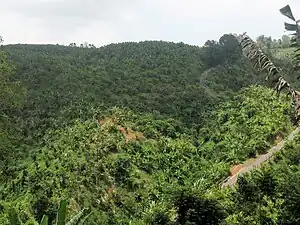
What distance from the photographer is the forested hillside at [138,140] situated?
842 inches

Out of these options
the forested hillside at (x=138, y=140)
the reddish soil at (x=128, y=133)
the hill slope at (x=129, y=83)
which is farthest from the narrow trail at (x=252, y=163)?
the hill slope at (x=129, y=83)

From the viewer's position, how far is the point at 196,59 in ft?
213

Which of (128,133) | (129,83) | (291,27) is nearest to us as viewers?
(291,27)

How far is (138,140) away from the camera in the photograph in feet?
123

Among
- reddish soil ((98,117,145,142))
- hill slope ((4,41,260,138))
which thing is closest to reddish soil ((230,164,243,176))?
reddish soil ((98,117,145,142))

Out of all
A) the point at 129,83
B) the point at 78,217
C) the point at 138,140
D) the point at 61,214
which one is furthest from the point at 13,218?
the point at 129,83

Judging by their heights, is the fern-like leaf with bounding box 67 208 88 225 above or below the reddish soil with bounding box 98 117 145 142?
above

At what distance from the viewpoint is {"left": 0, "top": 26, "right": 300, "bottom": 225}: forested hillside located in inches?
842

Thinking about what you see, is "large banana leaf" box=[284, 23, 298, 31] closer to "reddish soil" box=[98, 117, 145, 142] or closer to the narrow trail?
the narrow trail

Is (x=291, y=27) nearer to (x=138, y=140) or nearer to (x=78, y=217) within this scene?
(x=78, y=217)

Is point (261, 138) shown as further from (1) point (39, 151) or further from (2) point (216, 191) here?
(1) point (39, 151)

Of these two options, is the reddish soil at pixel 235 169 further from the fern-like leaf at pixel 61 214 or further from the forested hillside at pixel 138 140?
the fern-like leaf at pixel 61 214

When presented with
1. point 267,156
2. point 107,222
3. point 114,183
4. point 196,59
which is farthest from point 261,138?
point 196,59

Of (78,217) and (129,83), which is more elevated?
(129,83)
